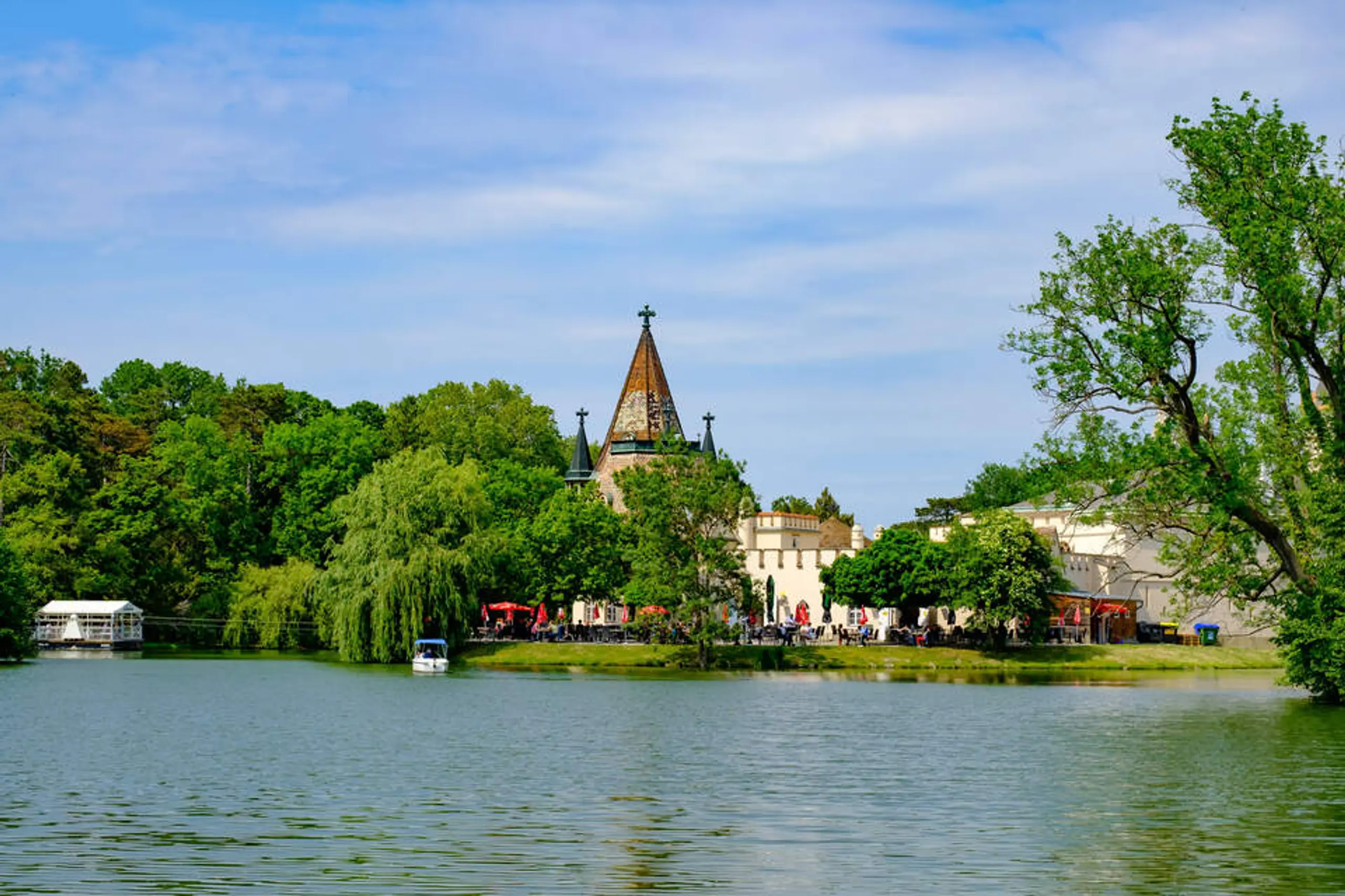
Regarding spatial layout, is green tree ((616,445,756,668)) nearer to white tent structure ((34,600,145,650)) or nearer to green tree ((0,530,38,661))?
green tree ((0,530,38,661))

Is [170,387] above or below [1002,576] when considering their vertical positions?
above

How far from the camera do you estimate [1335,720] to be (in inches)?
1458

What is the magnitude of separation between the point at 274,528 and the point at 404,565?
25679 millimetres

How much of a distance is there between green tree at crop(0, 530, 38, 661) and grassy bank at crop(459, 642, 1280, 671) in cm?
1739

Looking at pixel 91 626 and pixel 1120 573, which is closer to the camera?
pixel 91 626

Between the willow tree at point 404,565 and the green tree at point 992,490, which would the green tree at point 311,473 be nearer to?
the willow tree at point 404,565

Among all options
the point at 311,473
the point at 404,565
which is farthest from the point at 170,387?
the point at 404,565

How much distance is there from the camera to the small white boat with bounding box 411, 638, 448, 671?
201 ft

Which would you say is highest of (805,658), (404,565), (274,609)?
(404,565)

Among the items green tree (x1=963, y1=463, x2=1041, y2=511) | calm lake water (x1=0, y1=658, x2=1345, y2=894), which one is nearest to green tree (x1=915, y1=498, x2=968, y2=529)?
green tree (x1=963, y1=463, x2=1041, y2=511)

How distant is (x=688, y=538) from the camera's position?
228ft

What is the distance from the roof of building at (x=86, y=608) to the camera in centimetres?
8100

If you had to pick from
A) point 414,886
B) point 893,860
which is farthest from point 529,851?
point 893,860

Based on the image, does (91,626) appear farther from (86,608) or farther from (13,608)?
(13,608)
